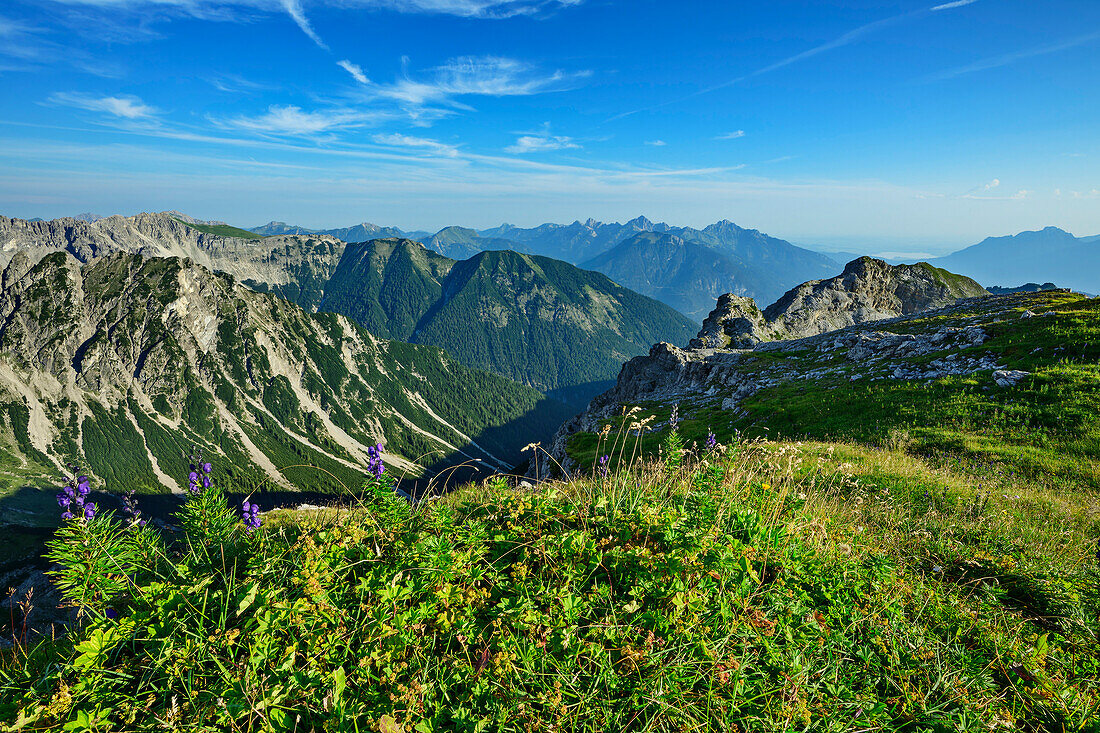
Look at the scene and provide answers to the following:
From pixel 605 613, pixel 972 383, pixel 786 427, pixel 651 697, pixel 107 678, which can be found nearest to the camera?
Result: pixel 107 678

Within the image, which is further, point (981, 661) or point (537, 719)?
point (981, 661)

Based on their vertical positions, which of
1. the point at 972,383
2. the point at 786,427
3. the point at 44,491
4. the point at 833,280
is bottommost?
the point at 44,491

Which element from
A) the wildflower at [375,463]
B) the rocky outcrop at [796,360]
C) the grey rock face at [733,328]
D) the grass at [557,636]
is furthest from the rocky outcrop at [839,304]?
the wildflower at [375,463]

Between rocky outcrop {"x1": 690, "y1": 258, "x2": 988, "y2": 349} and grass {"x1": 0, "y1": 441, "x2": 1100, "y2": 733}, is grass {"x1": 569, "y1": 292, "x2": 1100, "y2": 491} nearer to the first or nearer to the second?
grass {"x1": 0, "y1": 441, "x2": 1100, "y2": 733}

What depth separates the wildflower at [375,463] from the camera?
234 inches

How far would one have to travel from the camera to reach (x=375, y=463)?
6.19 m

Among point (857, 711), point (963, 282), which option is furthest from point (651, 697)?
point (963, 282)

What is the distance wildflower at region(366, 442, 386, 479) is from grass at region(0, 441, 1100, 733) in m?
0.54

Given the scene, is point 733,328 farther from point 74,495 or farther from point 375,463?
point 74,495

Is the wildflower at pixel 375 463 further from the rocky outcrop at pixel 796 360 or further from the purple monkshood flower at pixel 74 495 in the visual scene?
the rocky outcrop at pixel 796 360

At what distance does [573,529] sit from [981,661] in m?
4.25

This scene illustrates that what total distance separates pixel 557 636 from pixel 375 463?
3428mm

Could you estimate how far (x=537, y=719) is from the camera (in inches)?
140

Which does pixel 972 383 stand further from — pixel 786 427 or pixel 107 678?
pixel 107 678
